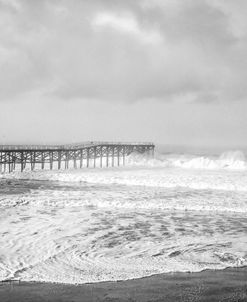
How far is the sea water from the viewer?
34.1 ft

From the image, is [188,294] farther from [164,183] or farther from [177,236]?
[164,183]

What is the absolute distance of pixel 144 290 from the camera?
870 cm

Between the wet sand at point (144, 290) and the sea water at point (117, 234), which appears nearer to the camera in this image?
the wet sand at point (144, 290)

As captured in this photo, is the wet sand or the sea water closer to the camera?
the wet sand

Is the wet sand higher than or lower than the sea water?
higher

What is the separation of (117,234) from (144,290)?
5.73 metres

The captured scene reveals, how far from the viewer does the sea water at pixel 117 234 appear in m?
10.4

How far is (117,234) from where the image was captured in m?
14.4

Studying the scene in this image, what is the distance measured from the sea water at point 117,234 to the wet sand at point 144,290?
48cm

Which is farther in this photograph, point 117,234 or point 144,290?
point 117,234

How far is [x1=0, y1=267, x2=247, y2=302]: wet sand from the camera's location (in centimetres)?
820

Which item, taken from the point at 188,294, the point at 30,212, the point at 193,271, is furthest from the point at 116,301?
the point at 30,212

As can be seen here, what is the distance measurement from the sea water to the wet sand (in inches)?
18.8

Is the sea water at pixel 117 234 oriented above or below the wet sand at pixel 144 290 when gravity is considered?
below
